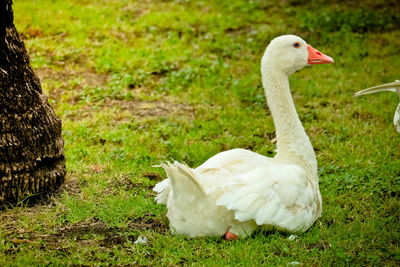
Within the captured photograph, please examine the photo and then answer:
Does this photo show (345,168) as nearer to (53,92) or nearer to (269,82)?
(269,82)

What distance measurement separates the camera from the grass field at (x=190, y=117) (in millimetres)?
4332

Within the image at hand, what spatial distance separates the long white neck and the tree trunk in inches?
86.2

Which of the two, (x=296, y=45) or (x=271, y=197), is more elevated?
(x=296, y=45)

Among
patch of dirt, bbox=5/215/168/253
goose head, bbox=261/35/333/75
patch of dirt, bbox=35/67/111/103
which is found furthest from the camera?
patch of dirt, bbox=35/67/111/103

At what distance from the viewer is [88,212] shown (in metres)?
4.83

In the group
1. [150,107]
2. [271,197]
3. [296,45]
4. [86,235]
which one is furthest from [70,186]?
[150,107]

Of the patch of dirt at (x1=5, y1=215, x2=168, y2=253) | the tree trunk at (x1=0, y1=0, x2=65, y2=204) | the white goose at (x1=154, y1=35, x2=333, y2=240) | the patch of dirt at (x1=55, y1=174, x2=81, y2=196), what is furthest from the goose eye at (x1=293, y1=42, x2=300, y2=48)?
the patch of dirt at (x1=55, y1=174, x2=81, y2=196)


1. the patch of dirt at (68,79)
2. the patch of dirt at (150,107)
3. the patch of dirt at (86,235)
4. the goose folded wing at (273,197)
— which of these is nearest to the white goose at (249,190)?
the goose folded wing at (273,197)

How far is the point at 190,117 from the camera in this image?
7742 millimetres

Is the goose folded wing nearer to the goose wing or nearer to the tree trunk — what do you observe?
the goose wing

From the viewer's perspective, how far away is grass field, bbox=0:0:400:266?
4.33 m

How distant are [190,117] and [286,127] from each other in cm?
285

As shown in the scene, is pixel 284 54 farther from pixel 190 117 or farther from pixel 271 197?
pixel 190 117

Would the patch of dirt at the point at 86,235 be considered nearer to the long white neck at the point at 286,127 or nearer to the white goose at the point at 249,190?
the white goose at the point at 249,190
